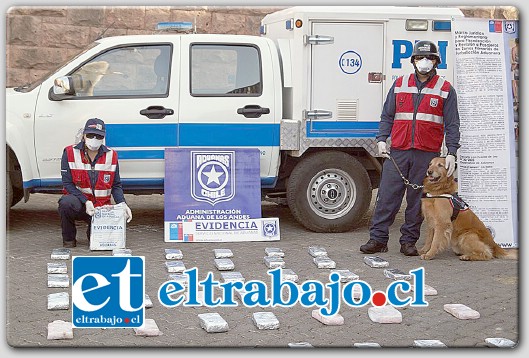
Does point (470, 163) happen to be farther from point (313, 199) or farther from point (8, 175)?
point (8, 175)

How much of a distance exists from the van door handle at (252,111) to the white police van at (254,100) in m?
0.01

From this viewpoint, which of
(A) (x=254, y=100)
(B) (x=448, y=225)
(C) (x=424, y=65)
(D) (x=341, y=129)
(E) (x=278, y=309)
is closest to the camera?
(E) (x=278, y=309)

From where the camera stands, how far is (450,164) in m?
7.92

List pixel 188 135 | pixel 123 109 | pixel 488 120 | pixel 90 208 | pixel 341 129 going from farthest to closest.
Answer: pixel 341 129 → pixel 188 135 → pixel 123 109 → pixel 488 120 → pixel 90 208

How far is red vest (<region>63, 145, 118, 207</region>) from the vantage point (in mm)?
8148

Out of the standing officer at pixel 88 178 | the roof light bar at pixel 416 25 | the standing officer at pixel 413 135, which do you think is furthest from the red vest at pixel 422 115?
the standing officer at pixel 88 178

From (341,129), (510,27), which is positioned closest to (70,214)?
(341,129)

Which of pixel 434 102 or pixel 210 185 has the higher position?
pixel 434 102

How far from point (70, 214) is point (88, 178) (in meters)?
0.35

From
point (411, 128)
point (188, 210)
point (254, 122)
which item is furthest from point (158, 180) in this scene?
point (411, 128)

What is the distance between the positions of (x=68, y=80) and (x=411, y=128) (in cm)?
304

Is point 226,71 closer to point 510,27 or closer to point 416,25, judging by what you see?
point 416,25

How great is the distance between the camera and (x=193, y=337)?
5754 millimetres

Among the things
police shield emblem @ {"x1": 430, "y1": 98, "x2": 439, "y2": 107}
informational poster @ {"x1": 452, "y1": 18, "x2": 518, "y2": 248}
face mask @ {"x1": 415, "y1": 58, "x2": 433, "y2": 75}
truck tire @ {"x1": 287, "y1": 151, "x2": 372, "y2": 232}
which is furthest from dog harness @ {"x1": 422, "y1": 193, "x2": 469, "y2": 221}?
truck tire @ {"x1": 287, "y1": 151, "x2": 372, "y2": 232}
